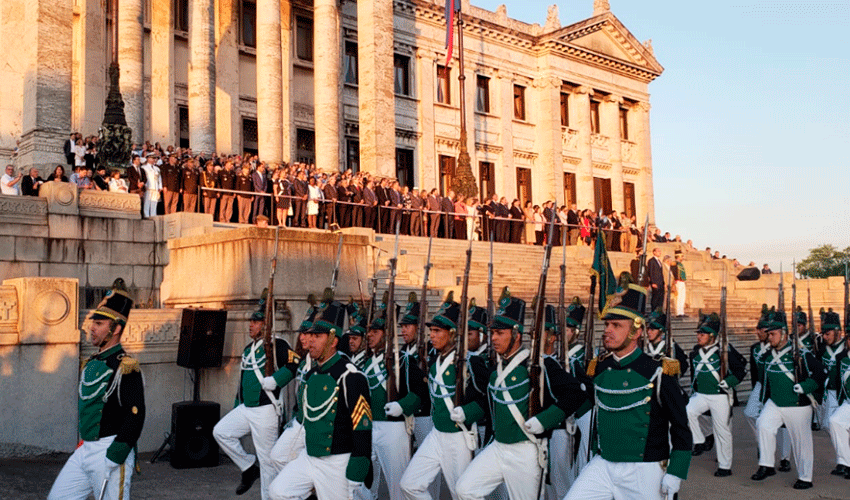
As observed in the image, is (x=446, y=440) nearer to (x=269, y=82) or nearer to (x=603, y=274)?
(x=603, y=274)

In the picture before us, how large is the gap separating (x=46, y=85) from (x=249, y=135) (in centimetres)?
1166

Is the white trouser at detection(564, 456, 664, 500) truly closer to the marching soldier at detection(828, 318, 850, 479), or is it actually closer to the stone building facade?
the marching soldier at detection(828, 318, 850, 479)

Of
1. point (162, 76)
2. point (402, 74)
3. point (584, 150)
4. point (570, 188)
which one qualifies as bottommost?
point (570, 188)

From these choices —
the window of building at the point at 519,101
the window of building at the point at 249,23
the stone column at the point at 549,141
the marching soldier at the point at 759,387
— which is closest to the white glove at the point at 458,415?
the marching soldier at the point at 759,387

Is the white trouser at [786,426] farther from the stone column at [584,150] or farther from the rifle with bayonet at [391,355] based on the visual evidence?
the stone column at [584,150]

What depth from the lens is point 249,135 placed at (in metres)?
33.1

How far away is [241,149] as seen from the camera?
32.3 m

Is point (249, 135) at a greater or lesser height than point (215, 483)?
greater

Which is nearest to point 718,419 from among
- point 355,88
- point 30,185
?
point 30,185

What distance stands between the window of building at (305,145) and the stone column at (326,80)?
412 centimetres

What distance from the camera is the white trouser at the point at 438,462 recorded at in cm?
722

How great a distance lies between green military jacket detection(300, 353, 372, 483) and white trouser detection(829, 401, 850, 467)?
22.6 feet

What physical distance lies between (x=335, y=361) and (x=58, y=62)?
18.5m

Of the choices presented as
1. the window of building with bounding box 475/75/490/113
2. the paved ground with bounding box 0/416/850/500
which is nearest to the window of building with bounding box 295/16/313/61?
the window of building with bounding box 475/75/490/113
